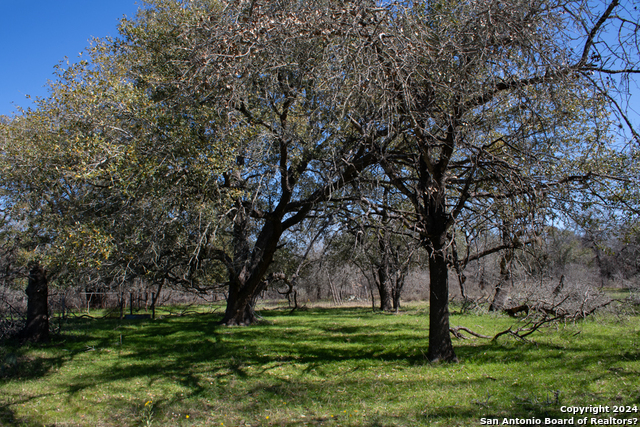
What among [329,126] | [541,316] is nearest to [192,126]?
[329,126]

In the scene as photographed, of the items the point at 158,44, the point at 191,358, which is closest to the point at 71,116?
the point at 158,44

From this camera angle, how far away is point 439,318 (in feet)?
24.4

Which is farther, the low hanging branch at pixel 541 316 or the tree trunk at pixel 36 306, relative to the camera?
the tree trunk at pixel 36 306

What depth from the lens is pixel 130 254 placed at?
311 inches

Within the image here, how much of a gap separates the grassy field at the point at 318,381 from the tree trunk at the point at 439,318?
0.28 m

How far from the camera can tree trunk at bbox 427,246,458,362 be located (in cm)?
744

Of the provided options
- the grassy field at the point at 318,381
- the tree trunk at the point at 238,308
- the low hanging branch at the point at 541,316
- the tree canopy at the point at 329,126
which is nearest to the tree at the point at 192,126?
the tree canopy at the point at 329,126

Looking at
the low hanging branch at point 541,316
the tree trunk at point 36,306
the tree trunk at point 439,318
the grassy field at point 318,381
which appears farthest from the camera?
the tree trunk at point 36,306

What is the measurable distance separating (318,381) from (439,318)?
2516 millimetres

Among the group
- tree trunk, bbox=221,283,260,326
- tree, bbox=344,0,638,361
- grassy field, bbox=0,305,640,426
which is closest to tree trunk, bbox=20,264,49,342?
grassy field, bbox=0,305,640,426

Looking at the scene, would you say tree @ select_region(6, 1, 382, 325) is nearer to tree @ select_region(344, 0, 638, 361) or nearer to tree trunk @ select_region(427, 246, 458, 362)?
tree @ select_region(344, 0, 638, 361)

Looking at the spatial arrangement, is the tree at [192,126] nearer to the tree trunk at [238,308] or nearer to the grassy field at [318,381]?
the grassy field at [318,381]

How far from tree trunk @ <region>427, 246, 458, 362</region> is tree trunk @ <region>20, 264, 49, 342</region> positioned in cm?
1023

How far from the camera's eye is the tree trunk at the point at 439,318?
7.44 m
